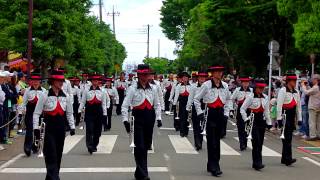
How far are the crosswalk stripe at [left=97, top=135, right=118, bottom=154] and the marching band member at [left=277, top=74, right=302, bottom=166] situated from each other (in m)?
4.37

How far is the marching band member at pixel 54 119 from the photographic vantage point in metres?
10.2

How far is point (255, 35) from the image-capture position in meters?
34.0

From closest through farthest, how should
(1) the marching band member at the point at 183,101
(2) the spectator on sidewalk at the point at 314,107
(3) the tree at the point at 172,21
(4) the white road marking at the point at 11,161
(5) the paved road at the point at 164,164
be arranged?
1. (5) the paved road at the point at 164,164
2. (4) the white road marking at the point at 11,161
3. (2) the spectator on sidewalk at the point at 314,107
4. (1) the marching band member at the point at 183,101
5. (3) the tree at the point at 172,21

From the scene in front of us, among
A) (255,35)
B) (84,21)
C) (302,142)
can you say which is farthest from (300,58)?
(302,142)

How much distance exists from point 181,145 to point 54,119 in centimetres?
735

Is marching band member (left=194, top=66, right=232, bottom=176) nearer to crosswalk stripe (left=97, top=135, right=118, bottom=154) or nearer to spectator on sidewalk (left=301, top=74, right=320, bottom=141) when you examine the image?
crosswalk stripe (left=97, top=135, right=118, bottom=154)

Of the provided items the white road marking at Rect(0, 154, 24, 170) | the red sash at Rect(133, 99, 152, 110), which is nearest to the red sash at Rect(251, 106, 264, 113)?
the red sash at Rect(133, 99, 152, 110)

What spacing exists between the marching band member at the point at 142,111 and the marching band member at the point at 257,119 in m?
2.36

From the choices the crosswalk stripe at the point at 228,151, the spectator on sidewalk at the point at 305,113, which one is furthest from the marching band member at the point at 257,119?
the spectator on sidewalk at the point at 305,113

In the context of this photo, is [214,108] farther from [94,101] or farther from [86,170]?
[94,101]

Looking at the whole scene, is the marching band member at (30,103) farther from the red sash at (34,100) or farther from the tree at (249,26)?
the tree at (249,26)

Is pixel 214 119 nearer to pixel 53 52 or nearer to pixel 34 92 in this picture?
pixel 34 92

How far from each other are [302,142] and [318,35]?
11.4 feet

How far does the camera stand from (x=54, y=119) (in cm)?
1038
